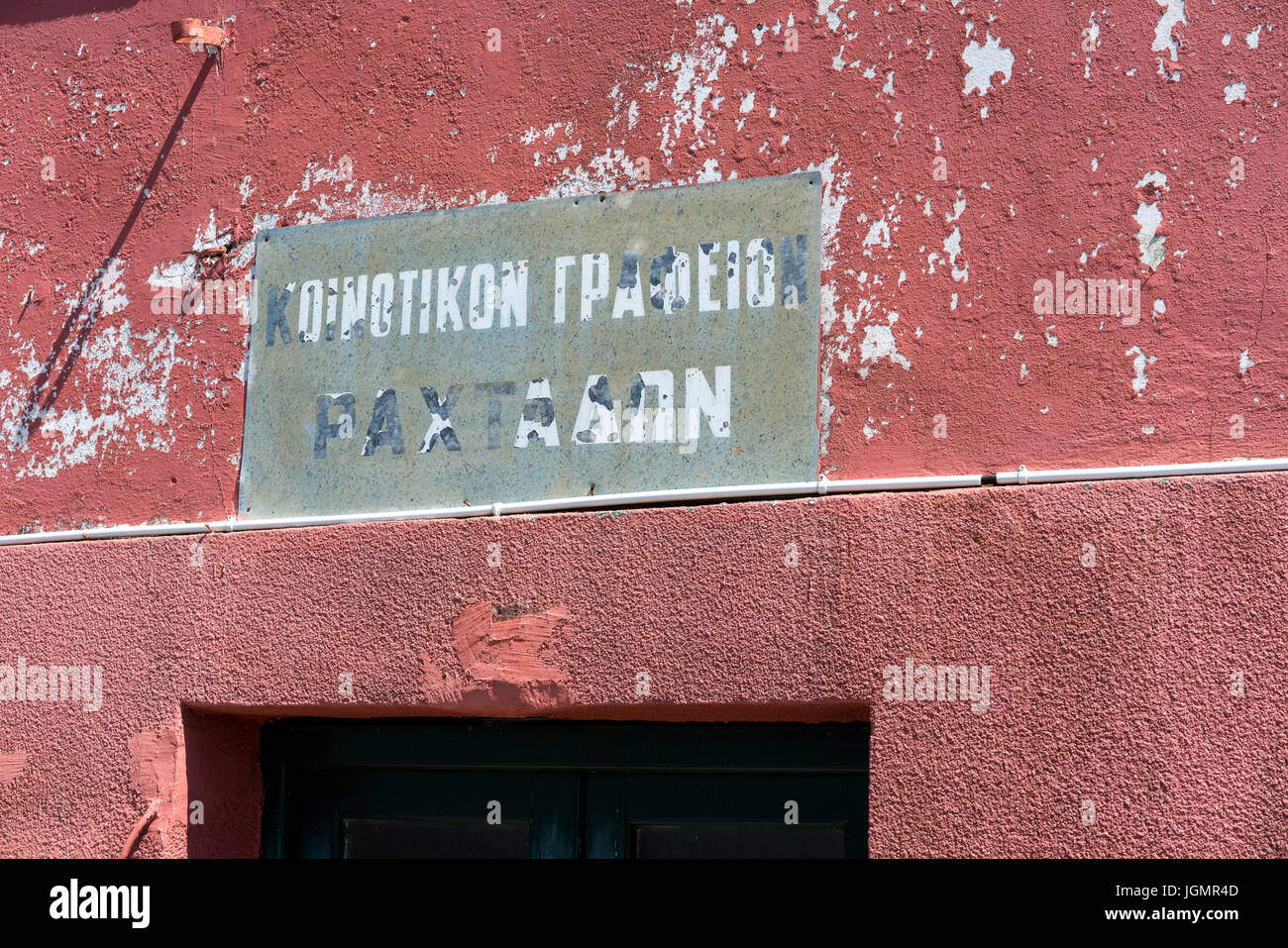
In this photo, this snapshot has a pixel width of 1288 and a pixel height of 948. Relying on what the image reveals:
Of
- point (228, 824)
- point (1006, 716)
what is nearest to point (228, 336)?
point (228, 824)

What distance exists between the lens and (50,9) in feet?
15.2

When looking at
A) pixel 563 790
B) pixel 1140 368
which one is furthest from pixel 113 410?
pixel 1140 368

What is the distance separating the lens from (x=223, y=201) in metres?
4.28

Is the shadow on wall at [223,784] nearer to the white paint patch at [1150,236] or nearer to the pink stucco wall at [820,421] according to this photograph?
the pink stucco wall at [820,421]

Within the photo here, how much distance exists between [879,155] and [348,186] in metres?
1.64

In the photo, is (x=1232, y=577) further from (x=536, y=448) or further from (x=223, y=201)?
(x=223, y=201)

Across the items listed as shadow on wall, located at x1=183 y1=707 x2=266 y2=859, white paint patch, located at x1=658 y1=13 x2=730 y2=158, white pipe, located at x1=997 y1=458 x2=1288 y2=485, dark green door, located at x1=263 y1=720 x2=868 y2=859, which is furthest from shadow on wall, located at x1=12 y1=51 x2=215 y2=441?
white pipe, located at x1=997 y1=458 x2=1288 y2=485

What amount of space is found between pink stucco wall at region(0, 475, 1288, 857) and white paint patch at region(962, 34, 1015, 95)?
113 centimetres

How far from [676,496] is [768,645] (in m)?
0.48

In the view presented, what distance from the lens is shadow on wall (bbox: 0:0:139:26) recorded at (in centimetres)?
459

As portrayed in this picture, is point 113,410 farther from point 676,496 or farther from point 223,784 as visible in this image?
point 676,496

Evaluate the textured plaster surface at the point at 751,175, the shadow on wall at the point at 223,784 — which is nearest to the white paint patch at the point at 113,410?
the textured plaster surface at the point at 751,175

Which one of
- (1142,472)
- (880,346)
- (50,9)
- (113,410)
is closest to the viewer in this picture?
(1142,472)

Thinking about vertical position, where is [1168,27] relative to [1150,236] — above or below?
above
